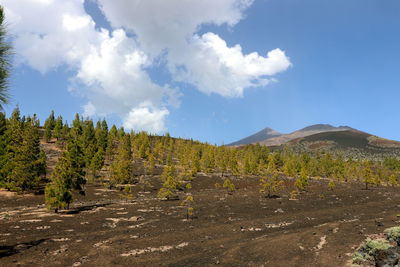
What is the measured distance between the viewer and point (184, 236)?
27062 millimetres

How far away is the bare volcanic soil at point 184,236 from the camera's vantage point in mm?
19750

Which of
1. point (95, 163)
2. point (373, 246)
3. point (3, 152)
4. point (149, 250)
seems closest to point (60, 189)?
point (149, 250)

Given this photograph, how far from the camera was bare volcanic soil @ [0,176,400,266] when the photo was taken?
19.8 metres

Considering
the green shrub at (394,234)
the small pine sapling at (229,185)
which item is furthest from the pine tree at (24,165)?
the green shrub at (394,234)

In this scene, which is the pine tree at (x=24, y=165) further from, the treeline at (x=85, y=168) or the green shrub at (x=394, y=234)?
the green shrub at (x=394, y=234)

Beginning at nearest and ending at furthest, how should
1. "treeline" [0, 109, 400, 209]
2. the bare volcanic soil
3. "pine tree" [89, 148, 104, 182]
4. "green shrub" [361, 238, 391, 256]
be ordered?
"green shrub" [361, 238, 391, 256] → the bare volcanic soil → "treeline" [0, 109, 400, 209] → "pine tree" [89, 148, 104, 182]

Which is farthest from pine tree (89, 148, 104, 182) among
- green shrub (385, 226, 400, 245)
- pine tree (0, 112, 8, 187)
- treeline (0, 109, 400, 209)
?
green shrub (385, 226, 400, 245)

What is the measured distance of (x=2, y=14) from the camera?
42.1 feet

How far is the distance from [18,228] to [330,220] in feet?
118

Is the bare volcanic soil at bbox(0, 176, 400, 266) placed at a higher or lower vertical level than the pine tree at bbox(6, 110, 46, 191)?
lower

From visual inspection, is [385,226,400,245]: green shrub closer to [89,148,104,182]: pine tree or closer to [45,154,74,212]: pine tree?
[45,154,74,212]: pine tree

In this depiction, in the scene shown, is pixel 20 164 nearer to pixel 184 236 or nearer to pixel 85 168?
pixel 85 168

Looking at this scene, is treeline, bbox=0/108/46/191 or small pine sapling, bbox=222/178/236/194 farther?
small pine sapling, bbox=222/178/236/194

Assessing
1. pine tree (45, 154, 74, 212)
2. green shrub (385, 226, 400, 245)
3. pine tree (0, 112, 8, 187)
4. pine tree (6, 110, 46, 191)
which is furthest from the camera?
pine tree (0, 112, 8, 187)
